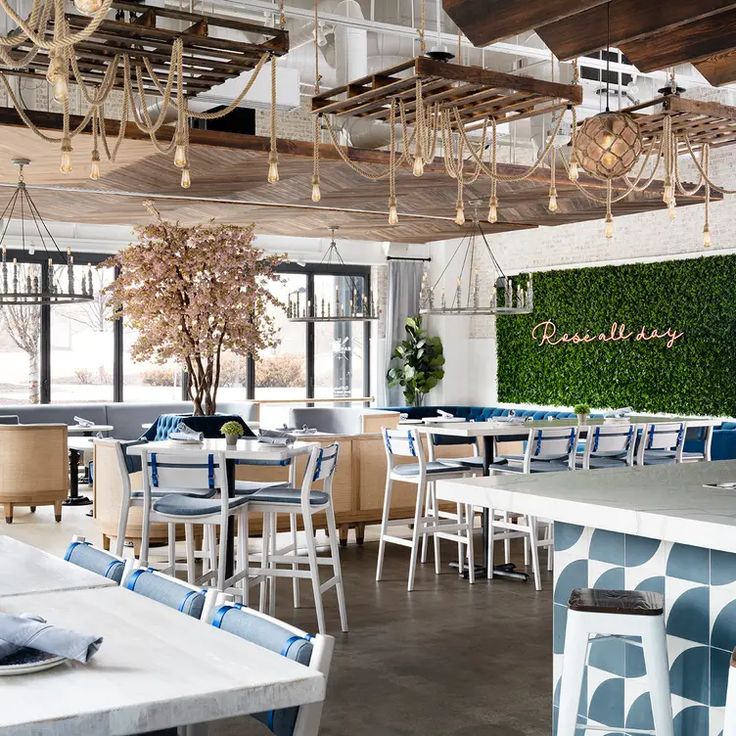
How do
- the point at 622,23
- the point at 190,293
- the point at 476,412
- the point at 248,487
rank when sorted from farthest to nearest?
the point at 476,412
the point at 190,293
the point at 248,487
the point at 622,23

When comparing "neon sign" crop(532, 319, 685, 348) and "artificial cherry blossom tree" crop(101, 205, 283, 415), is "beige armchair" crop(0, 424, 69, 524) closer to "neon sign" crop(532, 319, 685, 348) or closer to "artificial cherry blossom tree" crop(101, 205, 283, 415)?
"artificial cherry blossom tree" crop(101, 205, 283, 415)

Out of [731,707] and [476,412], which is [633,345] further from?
[731,707]

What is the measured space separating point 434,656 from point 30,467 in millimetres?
5980

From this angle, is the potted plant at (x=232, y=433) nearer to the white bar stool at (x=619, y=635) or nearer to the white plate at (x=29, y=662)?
the white bar stool at (x=619, y=635)

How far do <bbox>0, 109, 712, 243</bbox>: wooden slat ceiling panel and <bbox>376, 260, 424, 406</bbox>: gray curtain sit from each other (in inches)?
114

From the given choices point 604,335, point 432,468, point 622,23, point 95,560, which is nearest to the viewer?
point 95,560

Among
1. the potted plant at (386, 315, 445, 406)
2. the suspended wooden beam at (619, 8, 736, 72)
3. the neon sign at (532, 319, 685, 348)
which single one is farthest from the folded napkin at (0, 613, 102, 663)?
the potted plant at (386, 315, 445, 406)

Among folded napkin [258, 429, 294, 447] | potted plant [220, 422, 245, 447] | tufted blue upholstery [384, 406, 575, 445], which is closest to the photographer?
folded napkin [258, 429, 294, 447]

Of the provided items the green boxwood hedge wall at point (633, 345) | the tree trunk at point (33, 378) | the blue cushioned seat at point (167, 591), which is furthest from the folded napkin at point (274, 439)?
the tree trunk at point (33, 378)

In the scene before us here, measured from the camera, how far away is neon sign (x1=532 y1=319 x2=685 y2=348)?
12844 mm

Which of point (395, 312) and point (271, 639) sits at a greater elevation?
point (395, 312)

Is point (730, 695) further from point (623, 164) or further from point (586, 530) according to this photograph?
point (623, 164)

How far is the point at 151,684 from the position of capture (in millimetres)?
1791

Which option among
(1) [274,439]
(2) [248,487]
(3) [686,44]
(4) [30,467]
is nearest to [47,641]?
(3) [686,44]
